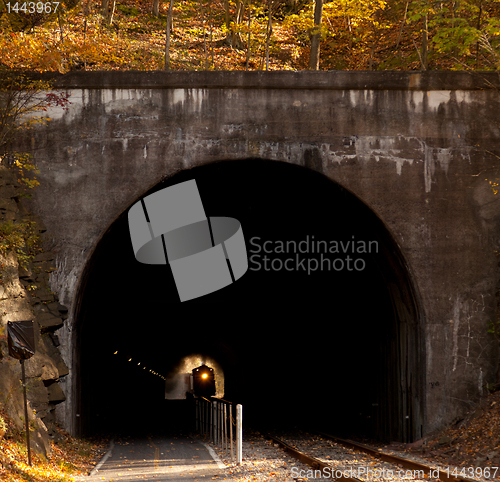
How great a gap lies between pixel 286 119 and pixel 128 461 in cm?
834

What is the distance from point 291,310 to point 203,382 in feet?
91.6

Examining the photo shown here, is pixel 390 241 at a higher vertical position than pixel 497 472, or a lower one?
higher

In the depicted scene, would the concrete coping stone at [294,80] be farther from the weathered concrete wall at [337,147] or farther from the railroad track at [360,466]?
the railroad track at [360,466]

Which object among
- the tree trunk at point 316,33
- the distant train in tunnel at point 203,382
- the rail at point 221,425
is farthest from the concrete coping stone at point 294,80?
the distant train in tunnel at point 203,382

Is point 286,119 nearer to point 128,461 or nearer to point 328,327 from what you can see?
point 128,461

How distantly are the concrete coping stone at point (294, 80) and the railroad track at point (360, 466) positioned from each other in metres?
8.28

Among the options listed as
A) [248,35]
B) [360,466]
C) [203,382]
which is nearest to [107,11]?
[248,35]

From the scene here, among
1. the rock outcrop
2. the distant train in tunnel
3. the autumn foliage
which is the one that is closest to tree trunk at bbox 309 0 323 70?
the autumn foliage

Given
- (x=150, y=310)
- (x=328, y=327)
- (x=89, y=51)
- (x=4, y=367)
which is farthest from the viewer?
(x=150, y=310)

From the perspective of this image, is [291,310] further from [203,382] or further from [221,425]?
[203,382]

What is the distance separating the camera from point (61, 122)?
1377 cm

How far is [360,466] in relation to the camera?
35.7 feet

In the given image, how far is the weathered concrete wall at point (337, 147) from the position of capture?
44.8 ft

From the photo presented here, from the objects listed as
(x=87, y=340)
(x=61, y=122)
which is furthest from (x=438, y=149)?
(x=87, y=340)
